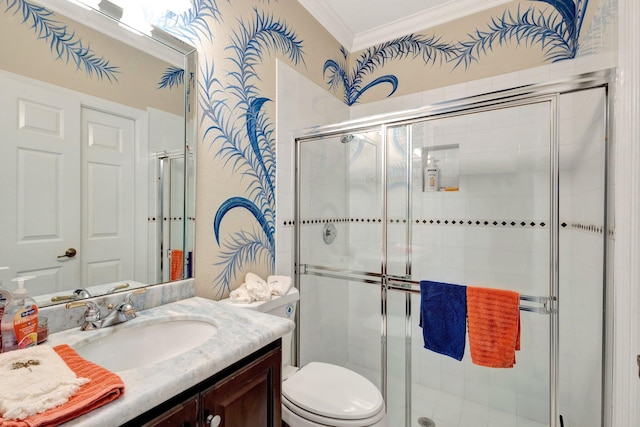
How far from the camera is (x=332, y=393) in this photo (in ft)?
4.55

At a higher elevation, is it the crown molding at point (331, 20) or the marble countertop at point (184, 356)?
the crown molding at point (331, 20)

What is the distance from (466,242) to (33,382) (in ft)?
6.04

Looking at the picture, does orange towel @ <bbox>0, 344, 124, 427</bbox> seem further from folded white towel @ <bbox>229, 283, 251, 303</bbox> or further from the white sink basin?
folded white towel @ <bbox>229, 283, 251, 303</bbox>

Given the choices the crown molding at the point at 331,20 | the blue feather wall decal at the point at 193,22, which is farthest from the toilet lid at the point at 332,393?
the crown molding at the point at 331,20

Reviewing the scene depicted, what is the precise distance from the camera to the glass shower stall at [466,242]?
126cm

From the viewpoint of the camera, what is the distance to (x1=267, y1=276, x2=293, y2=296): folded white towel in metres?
1.55

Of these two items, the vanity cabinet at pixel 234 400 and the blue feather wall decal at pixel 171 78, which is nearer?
the vanity cabinet at pixel 234 400

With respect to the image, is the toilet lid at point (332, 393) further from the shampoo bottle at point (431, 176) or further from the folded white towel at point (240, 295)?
the shampoo bottle at point (431, 176)

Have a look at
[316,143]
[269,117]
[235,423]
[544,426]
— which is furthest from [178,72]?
[544,426]

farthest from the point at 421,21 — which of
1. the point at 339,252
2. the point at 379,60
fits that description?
the point at 339,252

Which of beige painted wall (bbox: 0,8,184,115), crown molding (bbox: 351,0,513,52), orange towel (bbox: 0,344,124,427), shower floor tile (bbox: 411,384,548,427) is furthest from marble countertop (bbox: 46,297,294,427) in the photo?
crown molding (bbox: 351,0,513,52)

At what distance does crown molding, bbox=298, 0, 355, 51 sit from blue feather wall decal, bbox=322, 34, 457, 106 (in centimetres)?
9

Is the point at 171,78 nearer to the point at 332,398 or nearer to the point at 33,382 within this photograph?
the point at 33,382

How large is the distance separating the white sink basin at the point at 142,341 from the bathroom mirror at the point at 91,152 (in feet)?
0.63
